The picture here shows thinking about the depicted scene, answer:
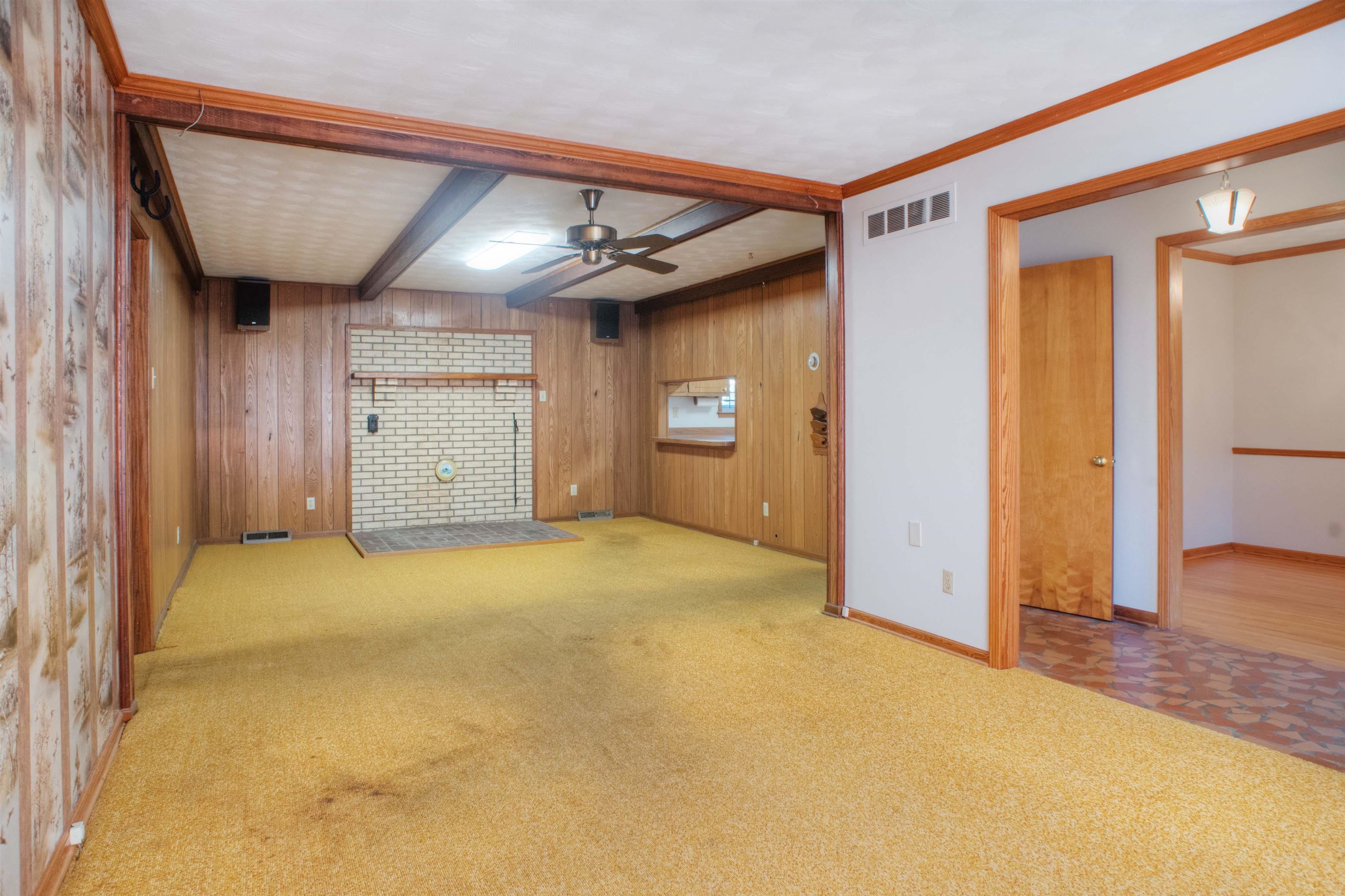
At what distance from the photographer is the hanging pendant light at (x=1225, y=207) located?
335cm

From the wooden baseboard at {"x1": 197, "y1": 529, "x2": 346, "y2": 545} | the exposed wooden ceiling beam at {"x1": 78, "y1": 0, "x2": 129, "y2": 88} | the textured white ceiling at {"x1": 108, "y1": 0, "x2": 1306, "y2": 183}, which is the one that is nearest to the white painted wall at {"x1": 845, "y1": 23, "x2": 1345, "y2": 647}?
the textured white ceiling at {"x1": 108, "y1": 0, "x2": 1306, "y2": 183}

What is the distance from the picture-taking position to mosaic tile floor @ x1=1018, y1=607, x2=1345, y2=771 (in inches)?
110

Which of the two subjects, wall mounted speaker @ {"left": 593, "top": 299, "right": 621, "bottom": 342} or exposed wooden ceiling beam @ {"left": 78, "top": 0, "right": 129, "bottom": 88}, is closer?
exposed wooden ceiling beam @ {"left": 78, "top": 0, "right": 129, "bottom": 88}

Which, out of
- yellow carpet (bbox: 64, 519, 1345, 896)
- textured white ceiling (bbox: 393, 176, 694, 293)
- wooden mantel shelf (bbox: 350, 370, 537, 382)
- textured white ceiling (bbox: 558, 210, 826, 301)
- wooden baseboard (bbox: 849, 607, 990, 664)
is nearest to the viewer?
yellow carpet (bbox: 64, 519, 1345, 896)

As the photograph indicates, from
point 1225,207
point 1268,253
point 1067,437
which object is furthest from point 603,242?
point 1268,253

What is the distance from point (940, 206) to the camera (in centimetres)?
373

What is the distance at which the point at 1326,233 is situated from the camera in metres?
5.63

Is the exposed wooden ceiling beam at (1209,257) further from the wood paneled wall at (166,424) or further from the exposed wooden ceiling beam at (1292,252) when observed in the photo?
the wood paneled wall at (166,424)

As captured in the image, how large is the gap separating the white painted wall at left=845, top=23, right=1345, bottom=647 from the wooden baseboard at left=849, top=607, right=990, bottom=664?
0.10 feet

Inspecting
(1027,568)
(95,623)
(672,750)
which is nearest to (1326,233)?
(1027,568)

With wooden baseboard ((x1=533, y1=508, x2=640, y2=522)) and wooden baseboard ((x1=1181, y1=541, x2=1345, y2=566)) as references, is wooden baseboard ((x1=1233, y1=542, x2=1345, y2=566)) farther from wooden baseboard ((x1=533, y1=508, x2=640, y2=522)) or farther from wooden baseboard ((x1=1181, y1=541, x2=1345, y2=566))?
wooden baseboard ((x1=533, y1=508, x2=640, y2=522))

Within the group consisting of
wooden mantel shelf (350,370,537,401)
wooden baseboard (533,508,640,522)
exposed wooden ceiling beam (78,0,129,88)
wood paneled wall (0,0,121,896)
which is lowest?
wooden baseboard (533,508,640,522)

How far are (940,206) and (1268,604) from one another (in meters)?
3.20

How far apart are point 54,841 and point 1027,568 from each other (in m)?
4.57
